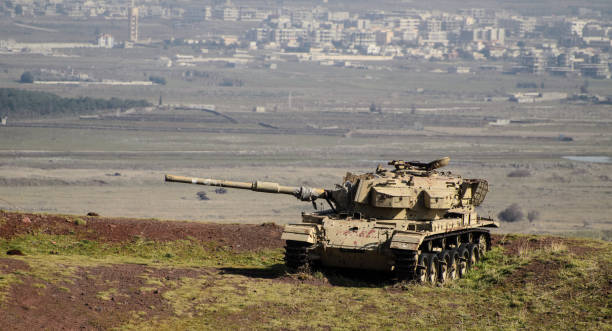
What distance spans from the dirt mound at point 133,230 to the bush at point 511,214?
49.7 metres

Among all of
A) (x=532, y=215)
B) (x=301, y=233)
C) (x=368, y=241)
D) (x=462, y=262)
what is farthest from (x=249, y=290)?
(x=532, y=215)

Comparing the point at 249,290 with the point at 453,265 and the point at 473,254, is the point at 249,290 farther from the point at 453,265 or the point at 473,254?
the point at 473,254

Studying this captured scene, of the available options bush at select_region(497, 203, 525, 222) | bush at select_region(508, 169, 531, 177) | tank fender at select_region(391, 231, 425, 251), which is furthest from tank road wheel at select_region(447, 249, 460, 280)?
bush at select_region(508, 169, 531, 177)

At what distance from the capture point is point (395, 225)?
26.8 metres

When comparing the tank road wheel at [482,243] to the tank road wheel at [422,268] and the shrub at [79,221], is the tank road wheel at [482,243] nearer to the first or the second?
the tank road wheel at [422,268]

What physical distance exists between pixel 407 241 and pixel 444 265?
2687 millimetres

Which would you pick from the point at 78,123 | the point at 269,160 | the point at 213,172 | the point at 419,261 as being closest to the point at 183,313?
the point at 419,261

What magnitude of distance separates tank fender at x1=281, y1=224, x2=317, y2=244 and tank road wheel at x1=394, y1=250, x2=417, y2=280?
227cm

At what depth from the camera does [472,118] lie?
631 ft

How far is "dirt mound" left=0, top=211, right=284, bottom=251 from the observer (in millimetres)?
31359

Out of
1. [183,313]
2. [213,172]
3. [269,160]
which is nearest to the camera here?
[183,313]

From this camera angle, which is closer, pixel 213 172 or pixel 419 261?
pixel 419 261

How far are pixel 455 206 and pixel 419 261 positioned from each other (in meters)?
4.17

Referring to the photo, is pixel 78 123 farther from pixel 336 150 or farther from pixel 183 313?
pixel 183 313
